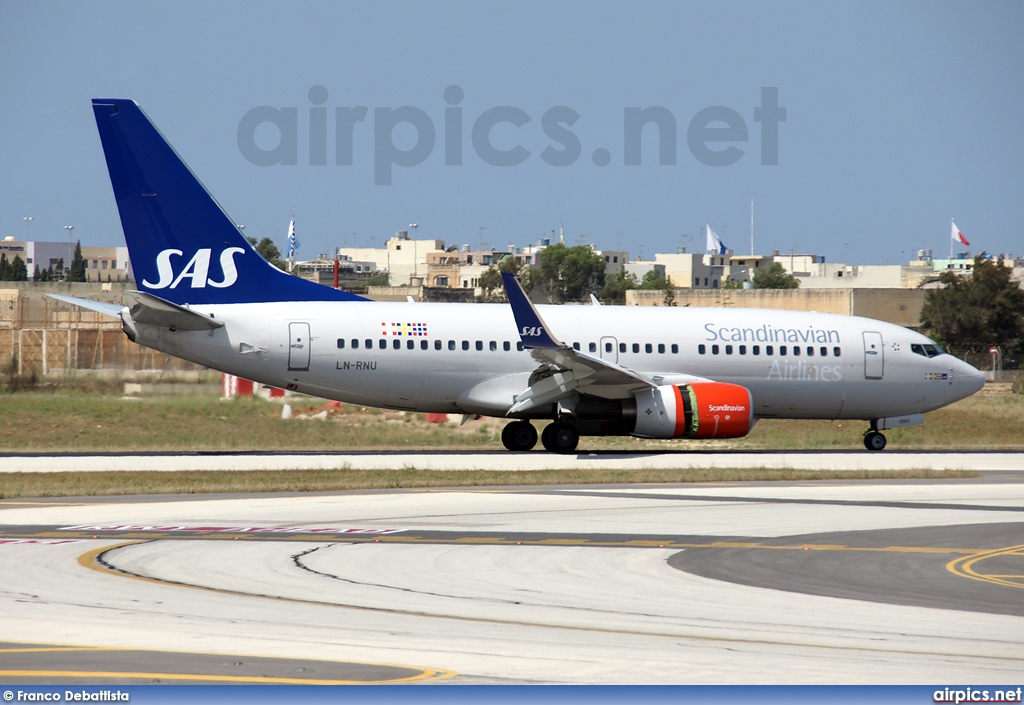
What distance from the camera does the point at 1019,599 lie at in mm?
11586

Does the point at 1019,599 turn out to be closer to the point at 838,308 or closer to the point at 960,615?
the point at 960,615

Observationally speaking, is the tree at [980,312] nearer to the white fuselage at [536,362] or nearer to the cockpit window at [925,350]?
the cockpit window at [925,350]

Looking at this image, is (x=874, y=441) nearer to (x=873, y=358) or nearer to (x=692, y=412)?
(x=873, y=358)

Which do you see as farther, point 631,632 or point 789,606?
point 789,606

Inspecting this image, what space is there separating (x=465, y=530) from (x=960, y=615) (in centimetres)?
729

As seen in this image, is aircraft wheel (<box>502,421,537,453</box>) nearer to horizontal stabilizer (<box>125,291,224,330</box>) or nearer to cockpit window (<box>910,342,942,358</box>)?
horizontal stabilizer (<box>125,291,224,330</box>)

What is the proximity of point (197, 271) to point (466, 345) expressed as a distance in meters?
6.66

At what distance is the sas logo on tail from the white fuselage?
711 mm

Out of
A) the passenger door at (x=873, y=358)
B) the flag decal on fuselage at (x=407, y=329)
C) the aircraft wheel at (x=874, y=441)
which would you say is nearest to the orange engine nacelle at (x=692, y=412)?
the passenger door at (x=873, y=358)

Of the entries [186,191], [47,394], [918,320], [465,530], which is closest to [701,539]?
[465,530]

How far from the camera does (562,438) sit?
29.7 m

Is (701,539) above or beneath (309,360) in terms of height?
beneath

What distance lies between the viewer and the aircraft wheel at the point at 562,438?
29719 mm

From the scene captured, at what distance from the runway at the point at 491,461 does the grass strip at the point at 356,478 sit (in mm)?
1087
